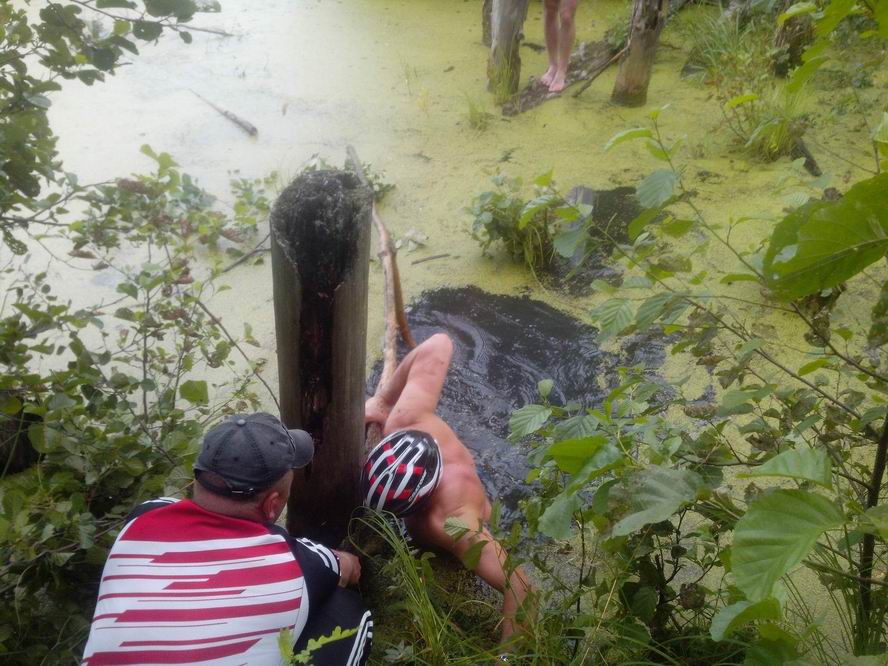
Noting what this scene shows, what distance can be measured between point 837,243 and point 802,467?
26cm

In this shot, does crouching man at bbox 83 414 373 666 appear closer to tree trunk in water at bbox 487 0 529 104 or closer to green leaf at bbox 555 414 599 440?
green leaf at bbox 555 414 599 440

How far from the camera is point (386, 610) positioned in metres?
1.97

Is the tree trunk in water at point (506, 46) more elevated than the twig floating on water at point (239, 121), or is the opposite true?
the tree trunk in water at point (506, 46)

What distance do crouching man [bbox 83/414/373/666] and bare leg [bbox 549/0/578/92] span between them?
3.82 meters

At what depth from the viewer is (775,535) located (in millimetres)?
776

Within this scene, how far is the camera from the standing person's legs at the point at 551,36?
177 inches

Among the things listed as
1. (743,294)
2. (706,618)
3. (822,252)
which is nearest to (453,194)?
(743,294)

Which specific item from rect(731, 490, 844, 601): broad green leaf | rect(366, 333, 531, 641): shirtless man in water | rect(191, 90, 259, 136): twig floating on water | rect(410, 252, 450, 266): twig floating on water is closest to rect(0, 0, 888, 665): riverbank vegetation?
rect(731, 490, 844, 601): broad green leaf

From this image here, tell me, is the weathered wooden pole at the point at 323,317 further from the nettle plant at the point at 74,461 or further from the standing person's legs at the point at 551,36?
the standing person's legs at the point at 551,36

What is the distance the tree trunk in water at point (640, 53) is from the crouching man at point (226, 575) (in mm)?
3721

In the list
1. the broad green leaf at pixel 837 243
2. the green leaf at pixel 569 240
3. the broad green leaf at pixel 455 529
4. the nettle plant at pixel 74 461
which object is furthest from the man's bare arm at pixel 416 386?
the broad green leaf at pixel 837 243

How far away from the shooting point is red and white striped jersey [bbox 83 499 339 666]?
4.18 ft

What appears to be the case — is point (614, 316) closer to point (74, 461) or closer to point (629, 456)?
point (629, 456)

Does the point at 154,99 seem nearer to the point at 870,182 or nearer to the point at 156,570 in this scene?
the point at 156,570
